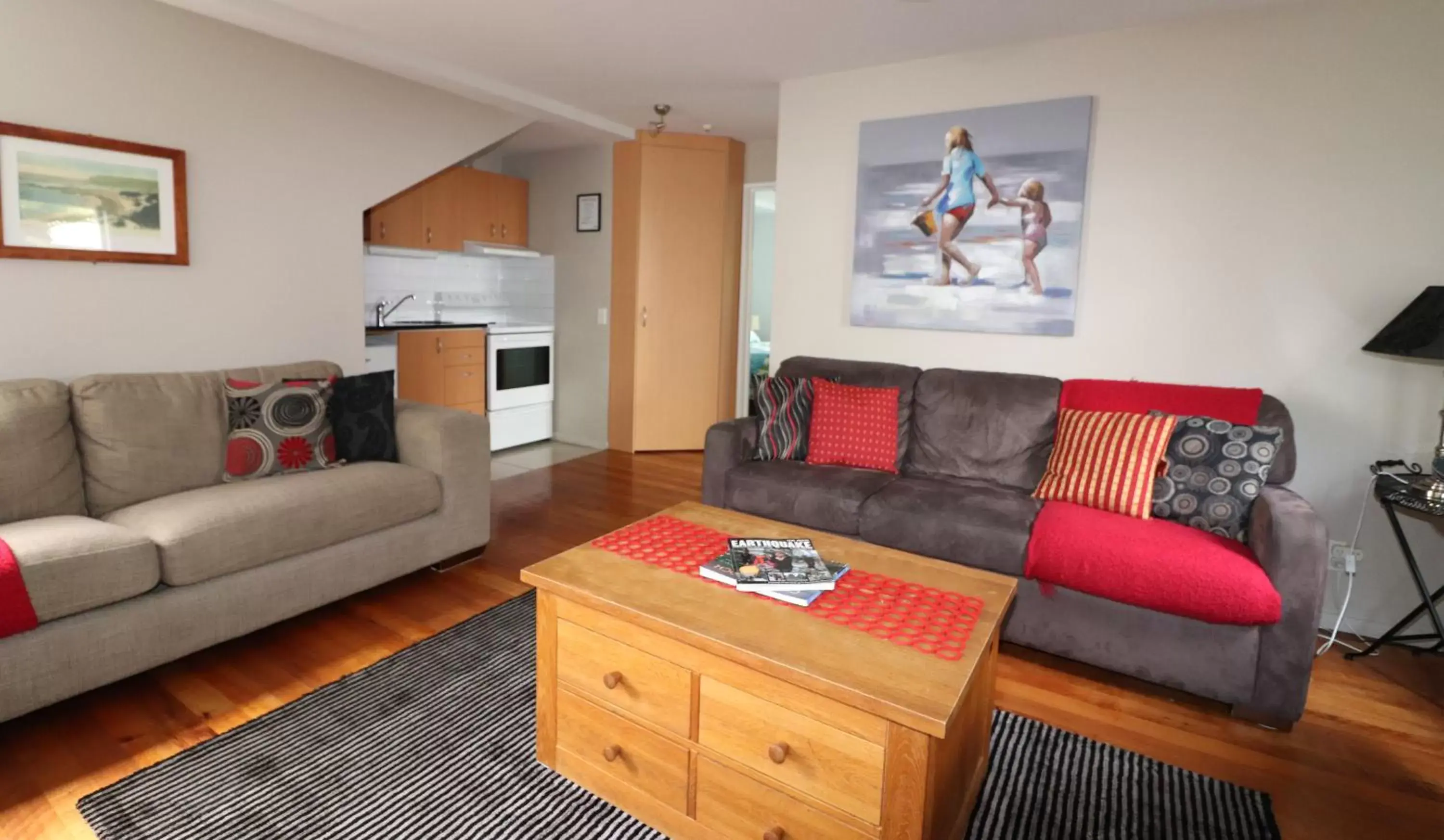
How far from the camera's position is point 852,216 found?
3850 millimetres

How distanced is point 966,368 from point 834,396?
71 centimetres

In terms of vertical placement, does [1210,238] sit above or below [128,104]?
below

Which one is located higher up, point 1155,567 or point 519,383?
point 519,383

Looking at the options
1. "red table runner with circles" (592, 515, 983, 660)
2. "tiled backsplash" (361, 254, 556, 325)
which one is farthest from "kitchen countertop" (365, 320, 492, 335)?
"red table runner with circles" (592, 515, 983, 660)

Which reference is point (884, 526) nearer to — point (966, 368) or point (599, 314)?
point (966, 368)

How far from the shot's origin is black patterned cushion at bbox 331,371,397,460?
10.1 ft

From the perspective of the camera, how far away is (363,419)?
3.12 meters

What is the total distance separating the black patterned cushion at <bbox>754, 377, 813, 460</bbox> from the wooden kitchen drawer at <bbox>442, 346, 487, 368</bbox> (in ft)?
8.23

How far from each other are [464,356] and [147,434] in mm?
2512

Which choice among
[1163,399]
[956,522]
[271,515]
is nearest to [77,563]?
[271,515]

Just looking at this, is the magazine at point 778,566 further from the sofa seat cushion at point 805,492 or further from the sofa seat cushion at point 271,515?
the sofa seat cushion at point 271,515

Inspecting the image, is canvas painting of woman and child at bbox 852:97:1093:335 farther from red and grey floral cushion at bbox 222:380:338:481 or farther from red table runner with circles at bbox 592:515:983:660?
red and grey floral cushion at bbox 222:380:338:481

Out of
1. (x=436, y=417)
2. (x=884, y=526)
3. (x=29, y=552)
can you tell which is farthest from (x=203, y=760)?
(x=884, y=526)

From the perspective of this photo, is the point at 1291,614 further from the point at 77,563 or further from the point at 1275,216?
the point at 77,563
